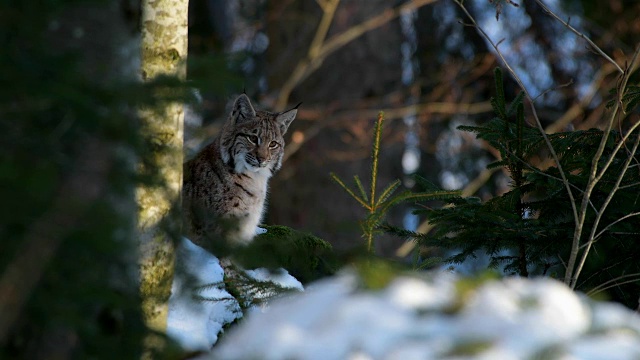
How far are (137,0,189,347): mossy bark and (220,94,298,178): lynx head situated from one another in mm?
2415

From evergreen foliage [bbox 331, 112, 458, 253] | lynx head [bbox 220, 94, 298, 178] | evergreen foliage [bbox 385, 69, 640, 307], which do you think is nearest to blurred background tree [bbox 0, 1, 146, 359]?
evergreen foliage [bbox 331, 112, 458, 253]

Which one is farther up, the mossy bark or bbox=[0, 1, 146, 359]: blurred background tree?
the mossy bark

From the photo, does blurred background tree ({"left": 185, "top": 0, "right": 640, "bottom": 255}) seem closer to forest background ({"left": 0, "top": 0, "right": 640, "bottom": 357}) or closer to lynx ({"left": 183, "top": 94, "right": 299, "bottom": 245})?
forest background ({"left": 0, "top": 0, "right": 640, "bottom": 357})

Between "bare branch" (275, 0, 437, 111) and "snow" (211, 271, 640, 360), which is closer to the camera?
"snow" (211, 271, 640, 360)

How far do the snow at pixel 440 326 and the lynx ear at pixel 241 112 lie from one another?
4.26 metres

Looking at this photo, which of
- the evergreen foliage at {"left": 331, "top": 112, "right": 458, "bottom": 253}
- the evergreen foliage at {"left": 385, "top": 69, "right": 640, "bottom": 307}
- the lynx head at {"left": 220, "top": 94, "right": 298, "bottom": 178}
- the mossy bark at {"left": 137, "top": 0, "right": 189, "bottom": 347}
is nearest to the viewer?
the mossy bark at {"left": 137, "top": 0, "right": 189, "bottom": 347}

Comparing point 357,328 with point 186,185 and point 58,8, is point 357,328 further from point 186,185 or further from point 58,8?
point 186,185

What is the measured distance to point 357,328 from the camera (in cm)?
188

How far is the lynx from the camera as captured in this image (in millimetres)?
5781

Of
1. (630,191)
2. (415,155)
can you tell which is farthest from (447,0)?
(630,191)

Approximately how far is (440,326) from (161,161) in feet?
4.35

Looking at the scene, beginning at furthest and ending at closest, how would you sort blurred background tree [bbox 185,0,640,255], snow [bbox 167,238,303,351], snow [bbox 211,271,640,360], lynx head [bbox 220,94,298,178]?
blurred background tree [bbox 185,0,640,255], lynx head [bbox 220,94,298,178], snow [bbox 167,238,303,351], snow [bbox 211,271,640,360]

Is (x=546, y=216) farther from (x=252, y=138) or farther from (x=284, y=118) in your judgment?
(x=284, y=118)

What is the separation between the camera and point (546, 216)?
4219 millimetres
